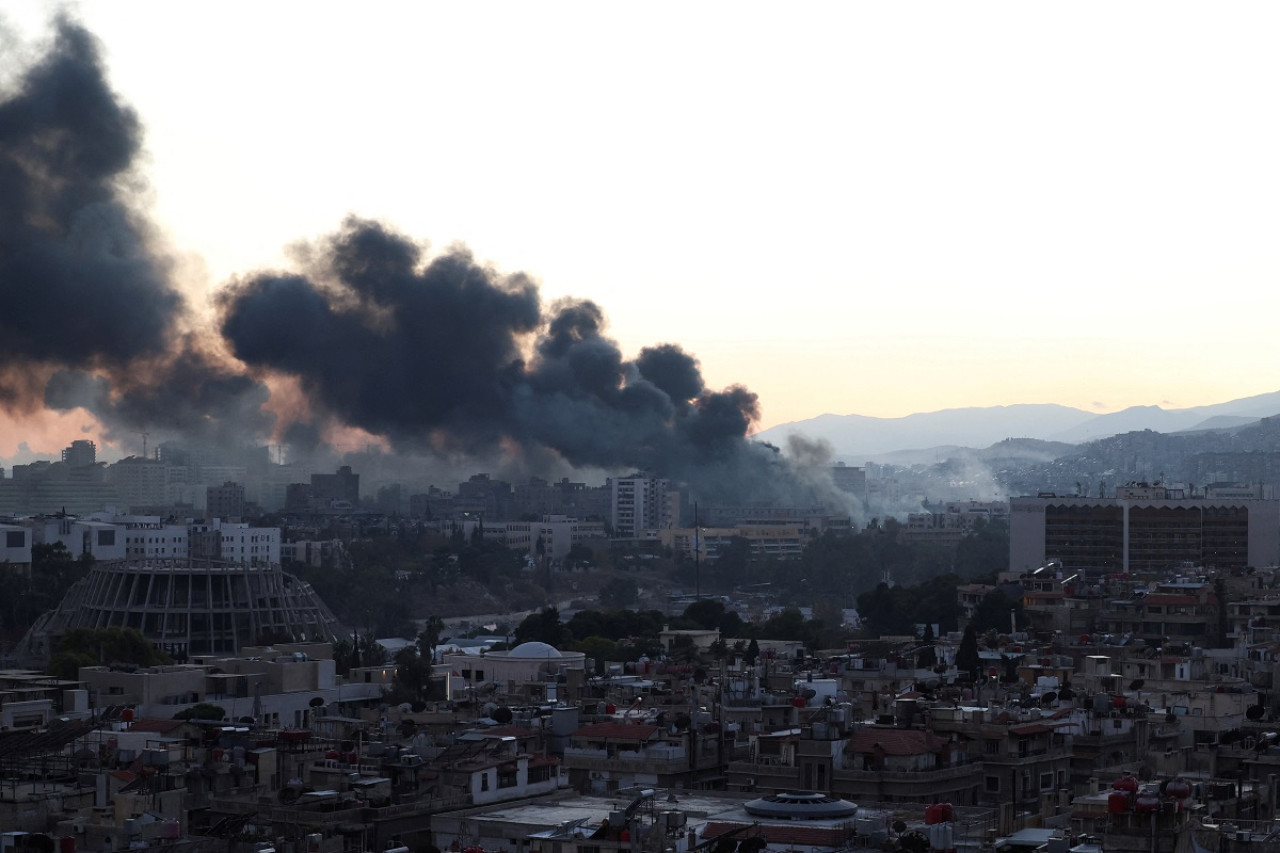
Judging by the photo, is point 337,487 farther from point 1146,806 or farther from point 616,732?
point 1146,806

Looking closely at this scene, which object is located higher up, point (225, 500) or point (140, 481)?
point (140, 481)

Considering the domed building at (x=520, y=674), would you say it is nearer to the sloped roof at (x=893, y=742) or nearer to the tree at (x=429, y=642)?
the tree at (x=429, y=642)

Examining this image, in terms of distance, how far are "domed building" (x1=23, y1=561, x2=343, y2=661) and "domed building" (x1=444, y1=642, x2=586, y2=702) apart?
713 inches

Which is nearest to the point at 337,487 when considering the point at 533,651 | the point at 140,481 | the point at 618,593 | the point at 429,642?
the point at 140,481

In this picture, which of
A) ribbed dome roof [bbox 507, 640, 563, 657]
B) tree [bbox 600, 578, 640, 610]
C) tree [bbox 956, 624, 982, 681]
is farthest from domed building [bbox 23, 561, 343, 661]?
tree [bbox 600, 578, 640, 610]

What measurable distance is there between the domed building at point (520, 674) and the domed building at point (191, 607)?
59.4 ft

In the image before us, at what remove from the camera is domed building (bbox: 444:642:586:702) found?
144 ft

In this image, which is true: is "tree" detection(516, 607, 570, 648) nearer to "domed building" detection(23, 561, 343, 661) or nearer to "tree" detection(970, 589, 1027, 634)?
"domed building" detection(23, 561, 343, 661)

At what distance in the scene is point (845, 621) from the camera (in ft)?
271

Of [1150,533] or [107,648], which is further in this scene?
[1150,533]

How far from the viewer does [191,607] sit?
74.3 m

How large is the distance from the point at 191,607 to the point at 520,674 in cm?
2601

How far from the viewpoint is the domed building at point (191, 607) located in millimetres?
72625

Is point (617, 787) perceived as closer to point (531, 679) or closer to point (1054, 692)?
point (1054, 692)
